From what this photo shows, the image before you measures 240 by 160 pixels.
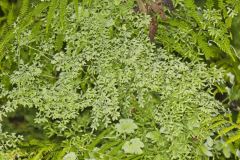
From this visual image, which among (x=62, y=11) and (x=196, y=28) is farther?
(x=196, y=28)

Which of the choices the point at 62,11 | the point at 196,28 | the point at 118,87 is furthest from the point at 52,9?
the point at 196,28

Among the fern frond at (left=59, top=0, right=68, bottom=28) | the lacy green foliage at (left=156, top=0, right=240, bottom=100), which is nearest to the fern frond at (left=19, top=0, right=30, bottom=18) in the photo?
the fern frond at (left=59, top=0, right=68, bottom=28)

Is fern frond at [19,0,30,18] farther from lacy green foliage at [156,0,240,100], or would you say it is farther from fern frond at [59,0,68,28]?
lacy green foliage at [156,0,240,100]

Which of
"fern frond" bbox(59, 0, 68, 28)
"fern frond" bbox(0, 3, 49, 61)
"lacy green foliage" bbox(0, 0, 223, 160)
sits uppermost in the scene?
"fern frond" bbox(59, 0, 68, 28)

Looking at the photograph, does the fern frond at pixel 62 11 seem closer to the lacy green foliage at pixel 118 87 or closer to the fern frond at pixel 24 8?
the lacy green foliage at pixel 118 87

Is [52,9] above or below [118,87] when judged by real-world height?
above

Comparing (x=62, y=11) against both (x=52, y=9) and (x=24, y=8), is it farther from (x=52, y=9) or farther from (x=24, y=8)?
(x=24, y=8)

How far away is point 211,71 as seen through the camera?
128cm

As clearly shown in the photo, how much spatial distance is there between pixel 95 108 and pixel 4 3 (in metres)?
0.82

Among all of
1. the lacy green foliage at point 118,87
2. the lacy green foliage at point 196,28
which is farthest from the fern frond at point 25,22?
the lacy green foliage at point 196,28

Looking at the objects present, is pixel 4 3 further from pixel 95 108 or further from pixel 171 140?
pixel 171 140

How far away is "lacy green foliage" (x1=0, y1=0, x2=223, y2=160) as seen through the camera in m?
1.24

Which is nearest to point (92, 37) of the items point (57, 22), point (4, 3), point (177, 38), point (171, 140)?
point (57, 22)

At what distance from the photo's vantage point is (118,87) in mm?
1304
